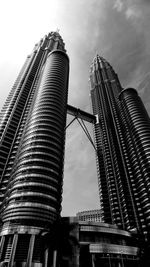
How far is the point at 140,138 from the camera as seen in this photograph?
125 meters

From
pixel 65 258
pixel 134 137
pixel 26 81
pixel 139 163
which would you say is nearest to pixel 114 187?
pixel 139 163

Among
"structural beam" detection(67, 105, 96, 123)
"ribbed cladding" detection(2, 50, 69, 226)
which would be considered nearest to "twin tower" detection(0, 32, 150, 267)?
"ribbed cladding" detection(2, 50, 69, 226)

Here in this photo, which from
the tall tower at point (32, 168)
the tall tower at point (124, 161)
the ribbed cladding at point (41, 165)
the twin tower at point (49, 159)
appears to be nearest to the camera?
the tall tower at point (32, 168)

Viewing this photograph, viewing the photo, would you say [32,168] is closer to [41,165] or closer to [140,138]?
[41,165]

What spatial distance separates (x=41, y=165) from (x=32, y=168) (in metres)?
4.14

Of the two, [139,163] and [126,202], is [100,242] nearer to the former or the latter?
[126,202]

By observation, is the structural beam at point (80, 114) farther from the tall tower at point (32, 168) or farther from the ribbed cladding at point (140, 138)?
the tall tower at point (32, 168)

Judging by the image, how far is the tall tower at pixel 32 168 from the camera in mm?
63219

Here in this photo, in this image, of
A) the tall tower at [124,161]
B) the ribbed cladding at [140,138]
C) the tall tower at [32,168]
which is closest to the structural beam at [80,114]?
the tall tower at [124,161]

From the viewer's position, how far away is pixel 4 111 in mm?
131500

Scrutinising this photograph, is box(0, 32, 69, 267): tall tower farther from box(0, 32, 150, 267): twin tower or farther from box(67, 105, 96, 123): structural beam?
box(67, 105, 96, 123): structural beam

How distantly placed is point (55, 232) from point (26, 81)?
12367 centimetres

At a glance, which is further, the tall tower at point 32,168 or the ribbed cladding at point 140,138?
the ribbed cladding at point 140,138

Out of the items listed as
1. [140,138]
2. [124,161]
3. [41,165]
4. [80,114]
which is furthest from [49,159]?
[80,114]
